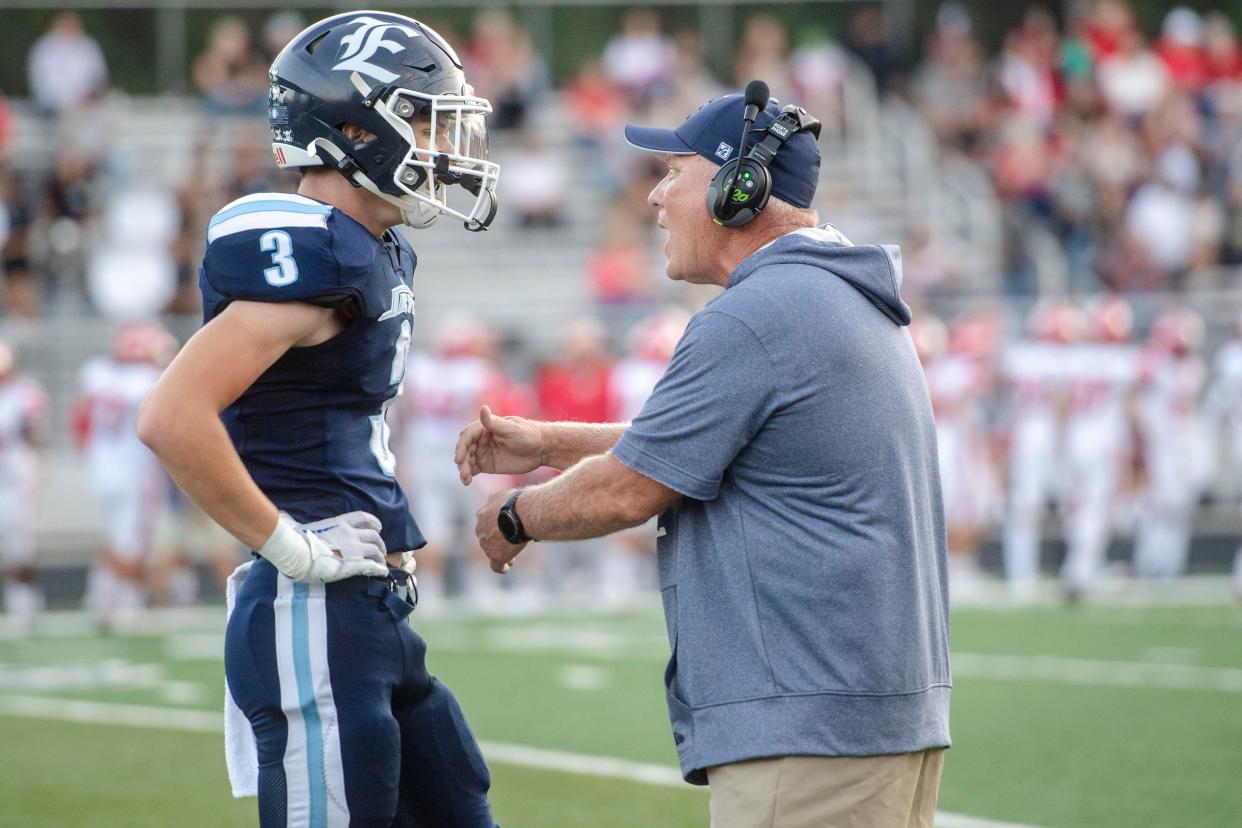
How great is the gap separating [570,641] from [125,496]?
3964 mm

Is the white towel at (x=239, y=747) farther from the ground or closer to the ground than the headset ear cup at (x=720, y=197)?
closer to the ground

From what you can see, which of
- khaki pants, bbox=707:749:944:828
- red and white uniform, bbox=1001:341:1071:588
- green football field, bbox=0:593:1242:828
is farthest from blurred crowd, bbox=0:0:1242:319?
khaki pants, bbox=707:749:944:828

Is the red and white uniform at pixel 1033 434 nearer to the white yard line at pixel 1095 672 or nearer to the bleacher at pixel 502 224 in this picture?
the bleacher at pixel 502 224

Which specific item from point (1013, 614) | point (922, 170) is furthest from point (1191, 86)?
point (1013, 614)

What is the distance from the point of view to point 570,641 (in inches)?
425

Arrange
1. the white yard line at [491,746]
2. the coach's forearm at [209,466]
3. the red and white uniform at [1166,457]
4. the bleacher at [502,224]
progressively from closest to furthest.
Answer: the coach's forearm at [209,466]
the white yard line at [491,746]
the red and white uniform at [1166,457]
the bleacher at [502,224]

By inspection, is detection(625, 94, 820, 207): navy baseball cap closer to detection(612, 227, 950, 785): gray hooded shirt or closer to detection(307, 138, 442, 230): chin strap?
detection(612, 227, 950, 785): gray hooded shirt

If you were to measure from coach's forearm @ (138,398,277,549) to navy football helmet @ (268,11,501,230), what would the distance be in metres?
0.64

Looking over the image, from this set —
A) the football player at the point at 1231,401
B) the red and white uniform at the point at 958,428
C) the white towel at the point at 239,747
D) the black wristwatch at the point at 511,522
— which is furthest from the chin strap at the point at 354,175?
the red and white uniform at the point at 958,428

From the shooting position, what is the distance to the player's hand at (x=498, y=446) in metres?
3.60

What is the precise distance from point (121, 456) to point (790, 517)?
10.5 meters

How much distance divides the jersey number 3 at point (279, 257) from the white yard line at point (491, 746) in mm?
3418

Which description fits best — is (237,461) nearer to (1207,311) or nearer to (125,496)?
(125,496)

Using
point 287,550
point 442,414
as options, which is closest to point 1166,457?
point 442,414
